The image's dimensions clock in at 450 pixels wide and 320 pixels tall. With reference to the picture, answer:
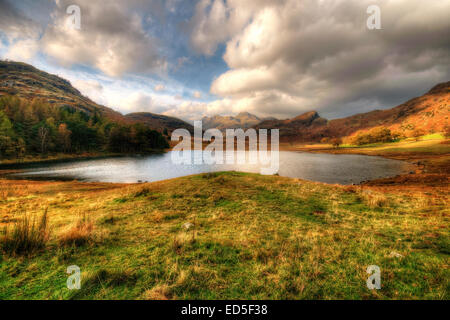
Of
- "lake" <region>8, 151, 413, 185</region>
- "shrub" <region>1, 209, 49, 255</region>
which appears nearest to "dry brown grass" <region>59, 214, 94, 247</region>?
"shrub" <region>1, 209, 49, 255</region>

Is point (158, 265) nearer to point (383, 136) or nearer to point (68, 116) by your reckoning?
point (68, 116)

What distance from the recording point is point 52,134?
65.5m

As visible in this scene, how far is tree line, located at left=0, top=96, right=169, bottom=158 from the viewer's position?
54.0 m

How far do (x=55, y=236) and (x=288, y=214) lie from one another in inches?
393

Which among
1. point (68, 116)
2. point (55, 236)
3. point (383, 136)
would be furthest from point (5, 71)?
point (383, 136)

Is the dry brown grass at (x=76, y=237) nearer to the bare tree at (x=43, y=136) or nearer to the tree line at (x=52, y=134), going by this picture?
the tree line at (x=52, y=134)

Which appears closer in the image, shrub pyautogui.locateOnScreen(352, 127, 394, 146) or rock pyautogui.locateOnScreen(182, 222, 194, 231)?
rock pyautogui.locateOnScreen(182, 222, 194, 231)

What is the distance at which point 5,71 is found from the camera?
620 ft

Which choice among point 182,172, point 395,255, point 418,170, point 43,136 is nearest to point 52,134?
point 43,136

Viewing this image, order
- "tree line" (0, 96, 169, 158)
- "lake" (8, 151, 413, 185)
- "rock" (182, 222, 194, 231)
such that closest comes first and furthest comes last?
"rock" (182, 222, 194, 231) < "lake" (8, 151, 413, 185) < "tree line" (0, 96, 169, 158)

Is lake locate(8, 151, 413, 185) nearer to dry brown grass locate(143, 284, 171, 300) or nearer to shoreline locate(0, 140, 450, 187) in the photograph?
shoreline locate(0, 140, 450, 187)

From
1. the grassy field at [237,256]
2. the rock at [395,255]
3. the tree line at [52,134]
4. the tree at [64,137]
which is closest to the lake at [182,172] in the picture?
the tree line at [52,134]

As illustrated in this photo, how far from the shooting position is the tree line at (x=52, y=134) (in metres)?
54.0

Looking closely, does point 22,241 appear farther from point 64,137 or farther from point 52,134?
point 64,137
